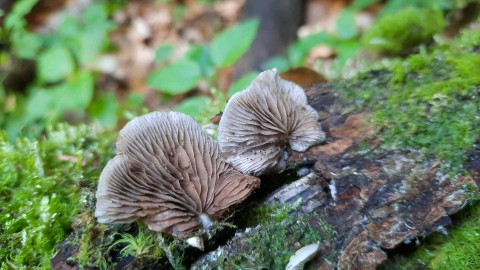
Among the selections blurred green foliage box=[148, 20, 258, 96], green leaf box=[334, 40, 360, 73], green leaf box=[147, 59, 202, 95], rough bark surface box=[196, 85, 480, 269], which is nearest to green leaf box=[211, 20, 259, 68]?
blurred green foliage box=[148, 20, 258, 96]

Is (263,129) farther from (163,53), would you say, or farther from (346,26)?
(163,53)

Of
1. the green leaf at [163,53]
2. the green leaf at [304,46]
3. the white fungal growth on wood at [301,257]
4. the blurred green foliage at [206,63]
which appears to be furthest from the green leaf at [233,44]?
the white fungal growth on wood at [301,257]

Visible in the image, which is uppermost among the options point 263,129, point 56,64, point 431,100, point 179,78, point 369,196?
point 56,64

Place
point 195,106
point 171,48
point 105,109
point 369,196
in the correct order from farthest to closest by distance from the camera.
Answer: point 105,109 → point 171,48 → point 195,106 → point 369,196

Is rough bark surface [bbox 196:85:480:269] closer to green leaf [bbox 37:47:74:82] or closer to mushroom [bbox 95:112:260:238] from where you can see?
mushroom [bbox 95:112:260:238]

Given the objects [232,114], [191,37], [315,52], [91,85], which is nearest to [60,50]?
[91,85]

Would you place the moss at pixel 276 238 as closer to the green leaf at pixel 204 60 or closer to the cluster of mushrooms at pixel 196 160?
the cluster of mushrooms at pixel 196 160

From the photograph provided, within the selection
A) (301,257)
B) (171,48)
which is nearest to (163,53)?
(171,48)
